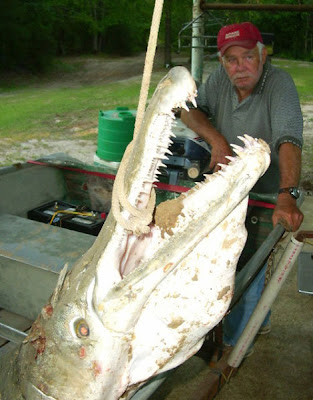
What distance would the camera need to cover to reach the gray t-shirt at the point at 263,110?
2.48 metres

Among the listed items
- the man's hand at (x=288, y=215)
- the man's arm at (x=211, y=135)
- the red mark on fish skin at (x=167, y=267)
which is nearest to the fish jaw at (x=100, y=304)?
the red mark on fish skin at (x=167, y=267)

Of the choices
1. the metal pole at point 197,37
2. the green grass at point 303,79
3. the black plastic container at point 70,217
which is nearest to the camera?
the black plastic container at point 70,217

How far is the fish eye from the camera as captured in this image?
4.06 ft

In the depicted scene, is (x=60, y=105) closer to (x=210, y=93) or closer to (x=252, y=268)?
(x=210, y=93)

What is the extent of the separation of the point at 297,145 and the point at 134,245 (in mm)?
1380

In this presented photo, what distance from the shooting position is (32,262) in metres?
2.29

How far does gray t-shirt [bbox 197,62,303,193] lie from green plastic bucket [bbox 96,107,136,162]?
2001 millimetres

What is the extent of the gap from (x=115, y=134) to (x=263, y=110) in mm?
2748

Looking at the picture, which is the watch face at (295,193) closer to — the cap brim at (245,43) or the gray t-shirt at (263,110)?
the gray t-shirt at (263,110)

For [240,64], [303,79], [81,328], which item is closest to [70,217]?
[240,64]

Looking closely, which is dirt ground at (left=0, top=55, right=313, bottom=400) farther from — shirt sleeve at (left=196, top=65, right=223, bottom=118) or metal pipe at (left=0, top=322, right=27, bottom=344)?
shirt sleeve at (left=196, top=65, right=223, bottom=118)

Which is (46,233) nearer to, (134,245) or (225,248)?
(134,245)

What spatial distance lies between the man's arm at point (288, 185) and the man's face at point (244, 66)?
63cm

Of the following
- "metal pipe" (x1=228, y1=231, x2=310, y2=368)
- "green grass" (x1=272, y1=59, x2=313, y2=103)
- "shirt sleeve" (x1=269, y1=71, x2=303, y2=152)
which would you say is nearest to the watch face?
"metal pipe" (x1=228, y1=231, x2=310, y2=368)
